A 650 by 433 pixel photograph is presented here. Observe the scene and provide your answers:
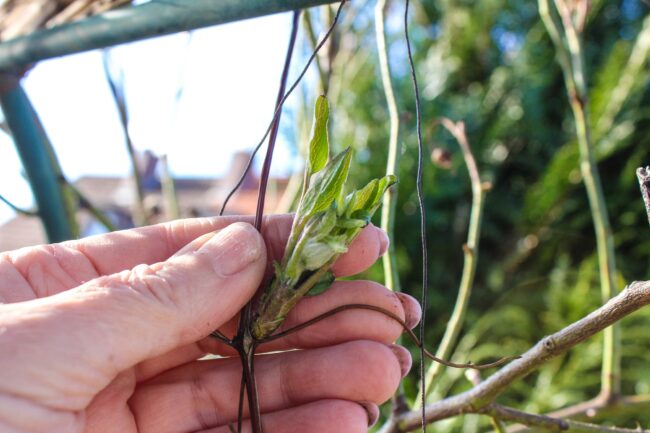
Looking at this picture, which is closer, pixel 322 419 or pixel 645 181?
pixel 645 181

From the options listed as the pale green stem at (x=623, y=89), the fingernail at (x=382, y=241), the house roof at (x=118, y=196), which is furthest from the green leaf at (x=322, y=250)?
the house roof at (x=118, y=196)

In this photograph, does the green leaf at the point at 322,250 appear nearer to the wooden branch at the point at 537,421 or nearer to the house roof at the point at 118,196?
the wooden branch at the point at 537,421

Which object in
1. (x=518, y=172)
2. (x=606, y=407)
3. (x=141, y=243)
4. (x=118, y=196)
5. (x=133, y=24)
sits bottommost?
(x=118, y=196)

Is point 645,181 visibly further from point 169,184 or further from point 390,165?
point 169,184

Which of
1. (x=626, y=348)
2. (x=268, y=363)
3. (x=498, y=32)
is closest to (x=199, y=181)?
(x=498, y=32)

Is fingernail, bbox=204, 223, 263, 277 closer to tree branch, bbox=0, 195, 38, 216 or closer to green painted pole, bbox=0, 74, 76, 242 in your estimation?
tree branch, bbox=0, 195, 38, 216

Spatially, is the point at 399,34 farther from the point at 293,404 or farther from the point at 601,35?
the point at 293,404

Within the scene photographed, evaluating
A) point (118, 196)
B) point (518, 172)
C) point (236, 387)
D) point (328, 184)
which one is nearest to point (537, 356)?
point (328, 184)
